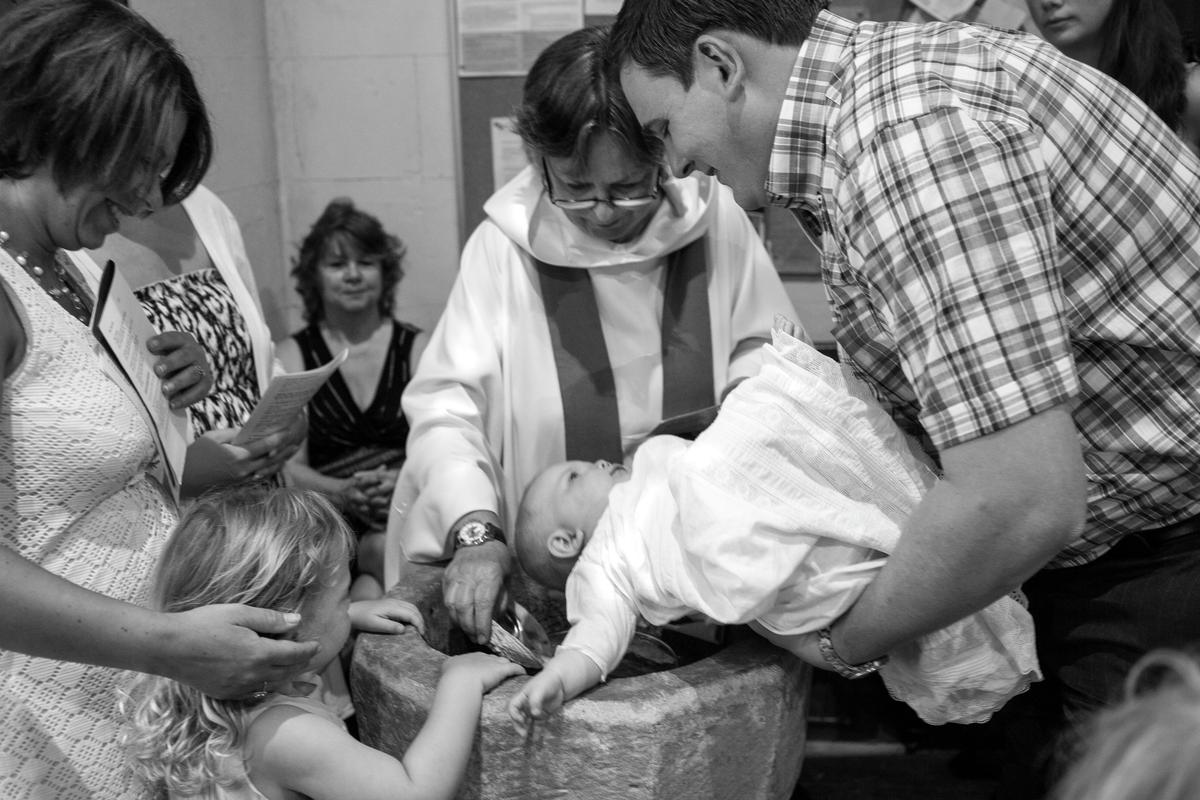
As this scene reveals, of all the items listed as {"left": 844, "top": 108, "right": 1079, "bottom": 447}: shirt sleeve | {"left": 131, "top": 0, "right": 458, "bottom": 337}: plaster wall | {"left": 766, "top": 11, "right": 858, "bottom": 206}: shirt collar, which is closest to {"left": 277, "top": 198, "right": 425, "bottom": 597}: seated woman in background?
{"left": 131, "top": 0, "right": 458, "bottom": 337}: plaster wall

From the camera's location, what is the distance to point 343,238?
3727 millimetres

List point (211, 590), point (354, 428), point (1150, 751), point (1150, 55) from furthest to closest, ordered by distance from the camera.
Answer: point (354, 428), point (1150, 55), point (211, 590), point (1150, 751)

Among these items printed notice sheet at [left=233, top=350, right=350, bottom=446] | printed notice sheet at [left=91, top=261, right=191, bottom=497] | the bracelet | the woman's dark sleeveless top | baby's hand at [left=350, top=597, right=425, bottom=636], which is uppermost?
printed notice sheet at [left=91, top=261, right=191, bottom=497]

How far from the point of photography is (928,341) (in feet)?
4.20

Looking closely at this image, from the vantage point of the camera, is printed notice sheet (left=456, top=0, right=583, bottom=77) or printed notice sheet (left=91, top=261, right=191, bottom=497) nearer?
printed notice sheet (left=91, top=261, right=191, bottom=497)

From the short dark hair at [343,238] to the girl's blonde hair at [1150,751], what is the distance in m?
3.20

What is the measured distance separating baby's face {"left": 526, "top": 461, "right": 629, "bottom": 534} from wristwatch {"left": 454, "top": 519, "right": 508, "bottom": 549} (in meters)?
0.09

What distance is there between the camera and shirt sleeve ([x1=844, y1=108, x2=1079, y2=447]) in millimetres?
1245

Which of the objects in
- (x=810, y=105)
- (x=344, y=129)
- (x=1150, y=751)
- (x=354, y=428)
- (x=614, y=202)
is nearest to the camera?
→ (x=1150, y=751)

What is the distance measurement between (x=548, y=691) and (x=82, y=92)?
96 cm

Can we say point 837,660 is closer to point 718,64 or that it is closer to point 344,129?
point 718,64

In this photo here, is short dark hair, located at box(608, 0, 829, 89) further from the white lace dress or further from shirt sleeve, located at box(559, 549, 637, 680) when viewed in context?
the white lace dress

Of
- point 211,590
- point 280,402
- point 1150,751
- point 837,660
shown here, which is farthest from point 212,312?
point 1150,751

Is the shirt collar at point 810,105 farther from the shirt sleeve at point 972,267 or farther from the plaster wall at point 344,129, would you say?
the plaster wall at point 344,129
